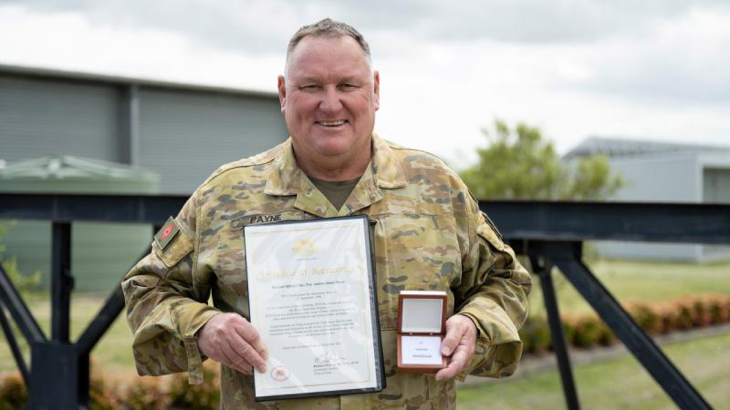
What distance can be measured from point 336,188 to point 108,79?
16.9m

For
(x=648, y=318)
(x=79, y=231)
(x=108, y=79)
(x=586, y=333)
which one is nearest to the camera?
(x=586, y=333)

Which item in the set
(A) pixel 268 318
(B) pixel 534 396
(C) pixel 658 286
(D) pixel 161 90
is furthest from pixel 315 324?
(D) pixel 161 90

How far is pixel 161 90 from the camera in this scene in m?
19.1

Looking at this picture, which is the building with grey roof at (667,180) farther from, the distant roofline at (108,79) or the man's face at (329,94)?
the man's face at (329,94)

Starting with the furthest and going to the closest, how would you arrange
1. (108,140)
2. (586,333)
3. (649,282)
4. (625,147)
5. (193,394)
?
1. (625,147)
2. (108,140)
3. (649,282)
4. (586,333)
5. (193,394)

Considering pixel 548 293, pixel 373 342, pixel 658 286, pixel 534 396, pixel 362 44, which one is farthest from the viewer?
pixel 658 286

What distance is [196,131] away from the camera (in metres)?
19.9

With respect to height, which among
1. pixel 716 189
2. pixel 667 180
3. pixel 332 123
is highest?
pixel 667 180

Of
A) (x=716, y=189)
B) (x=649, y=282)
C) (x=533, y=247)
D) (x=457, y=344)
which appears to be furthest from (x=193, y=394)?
(x=716, y=189)

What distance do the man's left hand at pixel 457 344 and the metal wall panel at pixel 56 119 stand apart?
16769 millimetres

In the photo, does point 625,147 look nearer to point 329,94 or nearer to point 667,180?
point 667,180

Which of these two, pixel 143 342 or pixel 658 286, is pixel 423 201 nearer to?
pixel 143 342

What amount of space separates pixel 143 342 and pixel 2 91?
1630cm

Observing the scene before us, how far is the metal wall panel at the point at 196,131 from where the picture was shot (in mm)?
19047
